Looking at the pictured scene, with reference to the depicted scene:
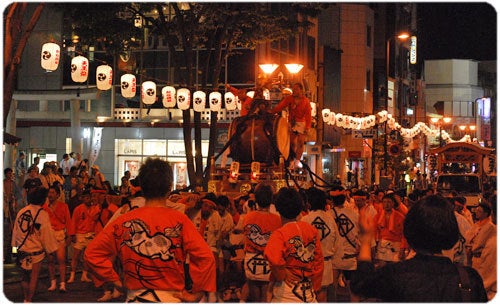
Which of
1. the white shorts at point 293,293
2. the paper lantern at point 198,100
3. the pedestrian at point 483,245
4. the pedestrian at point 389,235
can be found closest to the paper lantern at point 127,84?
the paper lantern at point 198,100

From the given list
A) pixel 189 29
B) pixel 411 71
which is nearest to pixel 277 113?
pixel 189 29

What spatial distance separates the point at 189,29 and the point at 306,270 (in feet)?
58.1

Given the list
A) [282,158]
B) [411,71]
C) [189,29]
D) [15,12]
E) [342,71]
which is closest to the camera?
[15,12]

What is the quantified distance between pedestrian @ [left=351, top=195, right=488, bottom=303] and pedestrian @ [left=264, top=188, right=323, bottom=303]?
9.31 ft

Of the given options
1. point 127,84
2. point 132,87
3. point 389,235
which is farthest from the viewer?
point 132,87

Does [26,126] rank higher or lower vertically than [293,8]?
lower

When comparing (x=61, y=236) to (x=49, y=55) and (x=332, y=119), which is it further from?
(x=332, y=119)

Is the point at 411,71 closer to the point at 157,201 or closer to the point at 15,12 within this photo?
the point at 15,12

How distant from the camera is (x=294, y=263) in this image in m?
8.01

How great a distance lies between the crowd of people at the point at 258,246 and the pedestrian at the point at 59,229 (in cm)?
3

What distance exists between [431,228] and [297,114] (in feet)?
62.7

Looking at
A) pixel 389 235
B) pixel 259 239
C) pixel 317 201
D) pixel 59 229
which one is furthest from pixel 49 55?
pixel 317 201

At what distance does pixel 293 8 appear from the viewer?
84.3 ft

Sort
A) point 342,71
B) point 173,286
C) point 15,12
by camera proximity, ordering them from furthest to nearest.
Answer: point 342,71, point 15,12, point 173,286
